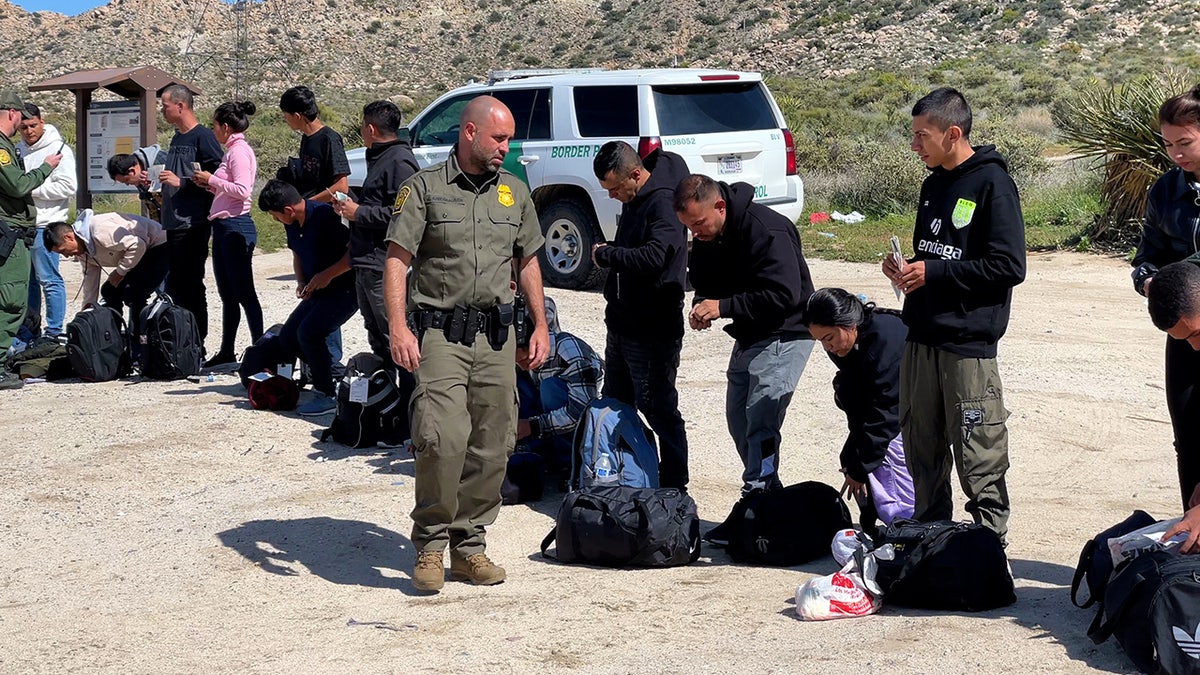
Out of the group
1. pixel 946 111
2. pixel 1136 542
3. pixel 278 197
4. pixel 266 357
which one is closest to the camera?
pixel 1136 542

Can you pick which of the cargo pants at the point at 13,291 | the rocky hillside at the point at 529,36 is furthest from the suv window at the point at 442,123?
the rocky hillside at the point at 529,36

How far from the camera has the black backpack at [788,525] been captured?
5.57 m

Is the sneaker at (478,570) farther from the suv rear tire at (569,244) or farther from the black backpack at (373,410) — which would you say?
the suv rear tire at (569,244)

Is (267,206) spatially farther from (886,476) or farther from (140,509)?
(886,476)

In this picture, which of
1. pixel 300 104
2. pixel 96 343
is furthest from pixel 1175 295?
pixel 96 343

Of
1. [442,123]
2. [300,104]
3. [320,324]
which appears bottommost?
[320,324]

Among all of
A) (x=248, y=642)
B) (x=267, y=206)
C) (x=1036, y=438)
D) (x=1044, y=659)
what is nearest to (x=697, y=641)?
(x=1044, y=659)

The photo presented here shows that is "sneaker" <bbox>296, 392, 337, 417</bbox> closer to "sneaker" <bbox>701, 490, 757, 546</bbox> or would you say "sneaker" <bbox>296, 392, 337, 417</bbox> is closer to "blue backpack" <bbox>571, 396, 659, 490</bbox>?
"blue backpack" <bbox>571, 396, 659, 490</bbox>

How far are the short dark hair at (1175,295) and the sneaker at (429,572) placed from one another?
112 inches

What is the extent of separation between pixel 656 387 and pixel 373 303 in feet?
6.72

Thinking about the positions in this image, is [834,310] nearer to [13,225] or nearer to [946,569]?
[946,569]

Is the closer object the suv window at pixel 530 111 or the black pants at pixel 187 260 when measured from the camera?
the black pants at pixel 187 260

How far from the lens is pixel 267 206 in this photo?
8.02m

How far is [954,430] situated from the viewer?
5.07m
